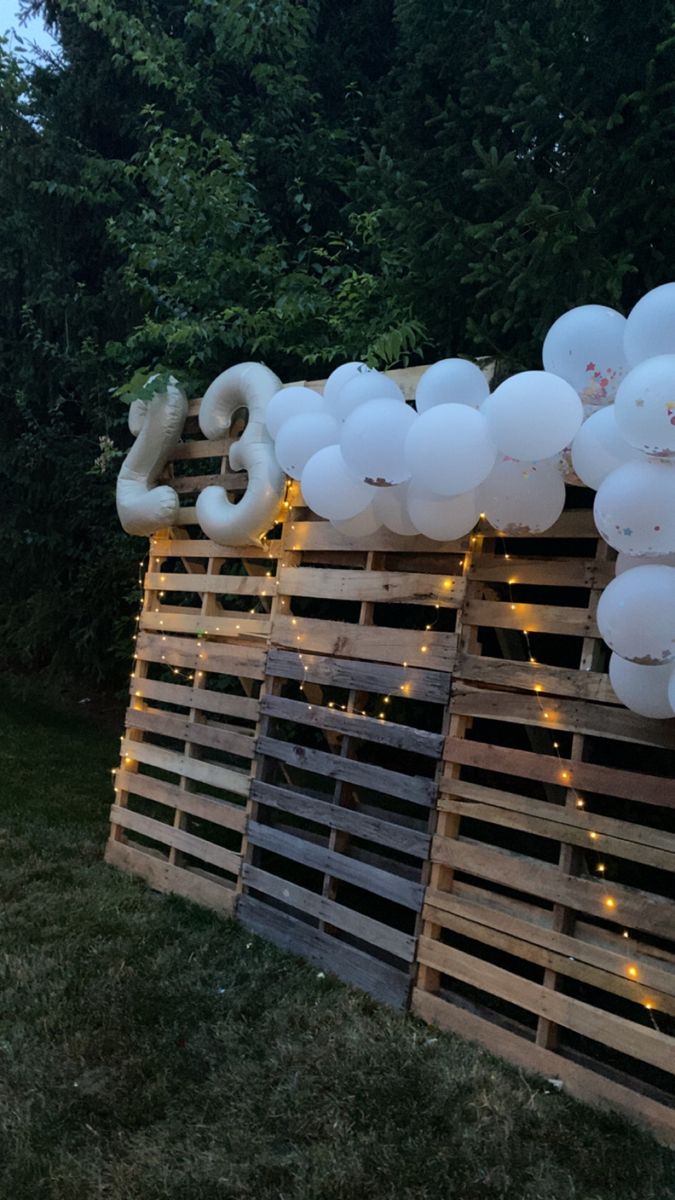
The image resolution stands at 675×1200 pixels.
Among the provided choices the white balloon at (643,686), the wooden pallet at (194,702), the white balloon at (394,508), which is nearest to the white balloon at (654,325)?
the white balloon at (643,686)

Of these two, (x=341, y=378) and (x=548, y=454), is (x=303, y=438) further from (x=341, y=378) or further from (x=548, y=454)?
(x=548, y=454)

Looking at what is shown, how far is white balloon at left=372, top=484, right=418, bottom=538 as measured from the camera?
3.01 metres

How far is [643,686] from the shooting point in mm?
2334

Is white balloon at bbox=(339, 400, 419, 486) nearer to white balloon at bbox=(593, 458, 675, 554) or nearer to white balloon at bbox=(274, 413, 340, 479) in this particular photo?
white balloon at bbox=(274, 413, 340, 479)

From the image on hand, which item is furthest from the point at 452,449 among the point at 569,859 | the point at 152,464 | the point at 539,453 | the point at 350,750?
the point at 152,464

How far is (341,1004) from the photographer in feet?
10.1

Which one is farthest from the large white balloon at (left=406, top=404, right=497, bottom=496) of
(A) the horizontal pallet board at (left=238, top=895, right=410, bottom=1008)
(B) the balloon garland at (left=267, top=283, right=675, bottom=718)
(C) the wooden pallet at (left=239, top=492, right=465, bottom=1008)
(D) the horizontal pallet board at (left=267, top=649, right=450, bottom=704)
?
(A) the horizontal pallet board at (left=238, top=895, right=410, bottom=1008)

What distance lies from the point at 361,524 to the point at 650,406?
1.40 m

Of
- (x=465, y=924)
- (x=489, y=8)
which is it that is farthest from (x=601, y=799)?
(x=489, y=8)

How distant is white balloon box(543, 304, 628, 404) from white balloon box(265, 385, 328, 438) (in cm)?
112

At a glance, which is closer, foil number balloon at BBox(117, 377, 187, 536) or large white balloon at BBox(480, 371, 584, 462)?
large white balloon at BBox(480, 371, 584, 462)

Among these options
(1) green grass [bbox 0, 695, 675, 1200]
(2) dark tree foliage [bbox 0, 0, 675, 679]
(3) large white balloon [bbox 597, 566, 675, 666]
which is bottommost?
(1) green grass [bbox 0, 695, 675, 1200]

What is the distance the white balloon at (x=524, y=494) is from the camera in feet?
8.66

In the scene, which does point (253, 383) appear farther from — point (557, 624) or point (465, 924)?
point (465, 924)
